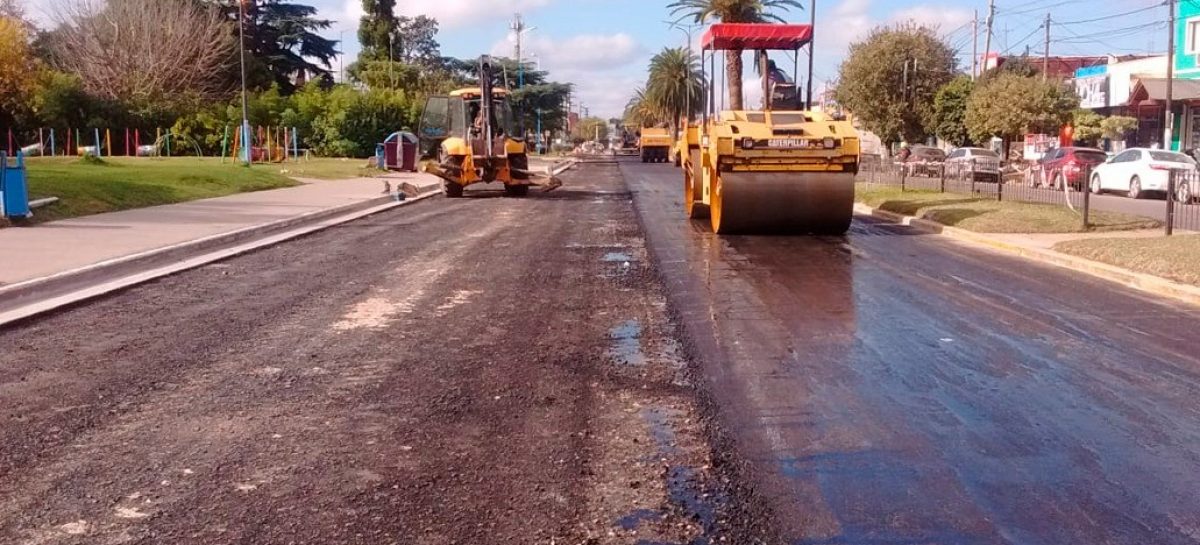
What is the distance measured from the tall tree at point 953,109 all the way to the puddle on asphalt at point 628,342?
48.4 metres

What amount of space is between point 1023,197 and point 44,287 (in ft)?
60.0

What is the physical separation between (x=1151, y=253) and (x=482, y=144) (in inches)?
670

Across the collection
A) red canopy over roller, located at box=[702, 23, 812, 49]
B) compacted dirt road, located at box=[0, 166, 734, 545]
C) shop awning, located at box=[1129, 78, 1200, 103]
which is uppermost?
shop awning, located at box=[1129, 78, 1200, 103]

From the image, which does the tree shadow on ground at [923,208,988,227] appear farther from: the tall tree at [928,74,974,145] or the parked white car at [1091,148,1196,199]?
the tall tree at [928,74,974,145]

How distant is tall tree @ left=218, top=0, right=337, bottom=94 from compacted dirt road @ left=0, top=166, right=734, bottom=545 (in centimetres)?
5686

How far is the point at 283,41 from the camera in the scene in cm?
6669

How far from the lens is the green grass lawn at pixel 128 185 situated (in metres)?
18.4

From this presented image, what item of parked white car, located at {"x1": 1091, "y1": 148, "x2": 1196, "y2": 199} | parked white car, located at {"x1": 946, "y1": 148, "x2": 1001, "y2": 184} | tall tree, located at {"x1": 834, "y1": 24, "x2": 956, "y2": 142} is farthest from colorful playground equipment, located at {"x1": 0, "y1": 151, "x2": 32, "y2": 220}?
tall tree, located at {"x1": 834, "y1": 24, "x2": 956, "y2": 142}

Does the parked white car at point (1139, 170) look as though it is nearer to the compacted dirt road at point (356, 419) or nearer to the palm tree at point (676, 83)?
the compacted dirt road at point (356, 419)

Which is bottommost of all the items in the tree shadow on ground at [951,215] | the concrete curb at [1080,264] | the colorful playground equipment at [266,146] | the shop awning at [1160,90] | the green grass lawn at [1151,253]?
the concrete curb at [1080,264]

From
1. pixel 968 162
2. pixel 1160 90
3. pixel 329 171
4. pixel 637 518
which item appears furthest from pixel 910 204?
pixel 1160 90

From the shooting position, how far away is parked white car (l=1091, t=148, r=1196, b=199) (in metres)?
27.0

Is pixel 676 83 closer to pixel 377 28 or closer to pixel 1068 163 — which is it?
pixel 377 28

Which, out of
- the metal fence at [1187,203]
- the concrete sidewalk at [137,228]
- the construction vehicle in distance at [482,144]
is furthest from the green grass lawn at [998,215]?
the concrete sidewalk at [137,228]
